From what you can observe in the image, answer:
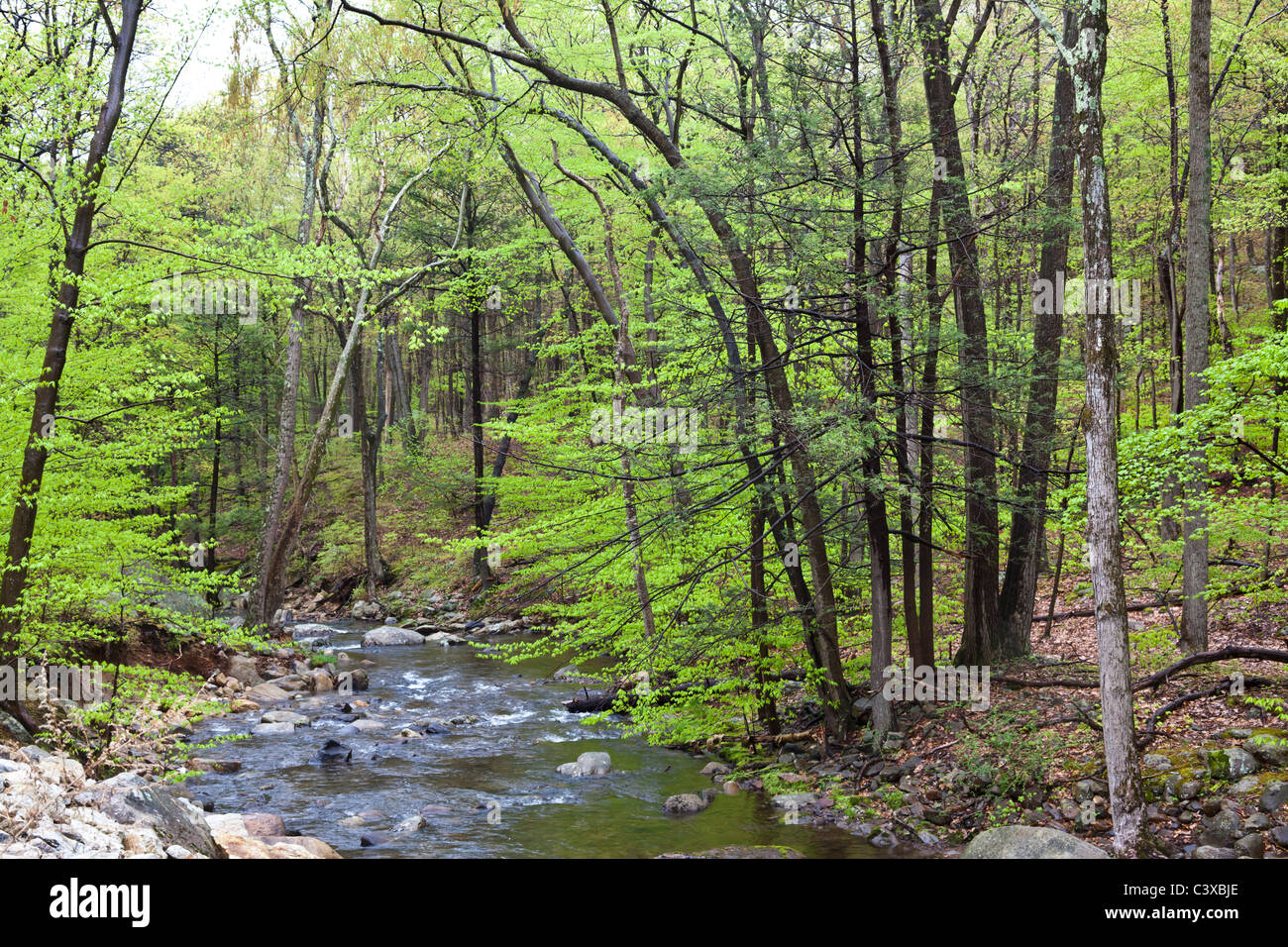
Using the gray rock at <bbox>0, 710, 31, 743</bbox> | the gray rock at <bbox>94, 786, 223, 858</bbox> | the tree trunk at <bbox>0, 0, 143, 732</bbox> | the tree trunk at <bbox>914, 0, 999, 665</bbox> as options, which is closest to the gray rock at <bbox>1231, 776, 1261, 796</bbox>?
the tree trunk at <bbox>914, 0, 999, 665</bbox>

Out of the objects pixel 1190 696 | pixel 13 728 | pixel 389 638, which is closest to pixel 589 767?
pixel 13 728

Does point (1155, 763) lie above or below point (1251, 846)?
above

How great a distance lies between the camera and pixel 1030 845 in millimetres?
5750

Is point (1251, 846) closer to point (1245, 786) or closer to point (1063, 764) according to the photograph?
point (1245, 786)

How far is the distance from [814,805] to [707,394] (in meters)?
4.30

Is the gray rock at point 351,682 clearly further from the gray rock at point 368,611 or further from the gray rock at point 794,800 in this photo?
the gray rock at point 794,800

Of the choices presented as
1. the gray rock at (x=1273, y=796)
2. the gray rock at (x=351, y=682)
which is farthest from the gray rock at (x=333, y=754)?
the gray rock at (x=1273, y=796)

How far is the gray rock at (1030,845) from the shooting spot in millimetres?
5602

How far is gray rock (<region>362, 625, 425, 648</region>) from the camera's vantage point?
19.6 metres

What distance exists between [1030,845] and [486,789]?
19.5ft

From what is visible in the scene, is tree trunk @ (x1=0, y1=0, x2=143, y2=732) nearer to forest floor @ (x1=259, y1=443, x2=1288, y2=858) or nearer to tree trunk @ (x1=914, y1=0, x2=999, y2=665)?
→ forest floor @ (x1=259, y1=443, x2=1288, y2=858)

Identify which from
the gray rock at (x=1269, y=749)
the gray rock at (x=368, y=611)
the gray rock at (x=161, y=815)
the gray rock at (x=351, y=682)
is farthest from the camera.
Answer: the gray rock at (x=368, y=611)

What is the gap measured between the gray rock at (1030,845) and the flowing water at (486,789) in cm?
108

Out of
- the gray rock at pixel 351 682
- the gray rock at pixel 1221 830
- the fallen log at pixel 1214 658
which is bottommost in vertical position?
the gray rock at pixel 351 682
